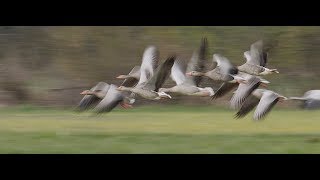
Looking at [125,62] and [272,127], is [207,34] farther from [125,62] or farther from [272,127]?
[272,127]

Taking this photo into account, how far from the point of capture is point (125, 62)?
12.9m

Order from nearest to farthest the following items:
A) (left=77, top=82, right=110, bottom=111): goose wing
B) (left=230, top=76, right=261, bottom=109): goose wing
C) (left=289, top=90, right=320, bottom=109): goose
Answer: (left=230, top=76, right=261, bottom=109): goose wing → (left=77, top=82, right=110, bottom=111): goose wing → (left=289, top=90, right=320, bottom=109): goose

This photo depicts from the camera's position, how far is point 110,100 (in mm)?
10250

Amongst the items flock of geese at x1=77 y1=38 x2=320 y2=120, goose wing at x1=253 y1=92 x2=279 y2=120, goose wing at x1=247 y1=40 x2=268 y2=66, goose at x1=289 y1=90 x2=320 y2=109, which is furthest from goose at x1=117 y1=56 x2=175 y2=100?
goose at x1=289 y1=90 x2=320 y2=109

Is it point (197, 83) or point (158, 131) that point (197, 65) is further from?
point (158, 131)

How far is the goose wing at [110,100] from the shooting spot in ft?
33.2

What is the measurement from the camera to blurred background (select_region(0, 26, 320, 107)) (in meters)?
12.6

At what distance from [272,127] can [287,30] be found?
2882 mm

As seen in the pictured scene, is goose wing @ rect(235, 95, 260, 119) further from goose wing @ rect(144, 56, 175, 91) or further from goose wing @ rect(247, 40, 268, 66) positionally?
goose wing @ rect(144, 56, 175, 91)

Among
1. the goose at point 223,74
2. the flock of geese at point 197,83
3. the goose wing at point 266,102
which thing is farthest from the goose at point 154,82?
the goose wing at point 266,102

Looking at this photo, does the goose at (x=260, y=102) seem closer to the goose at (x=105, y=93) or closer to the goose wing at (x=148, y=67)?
the goose wing at (x=148, y=67)

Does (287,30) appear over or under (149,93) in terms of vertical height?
over

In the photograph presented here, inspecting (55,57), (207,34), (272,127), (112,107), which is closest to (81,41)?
(55,57)

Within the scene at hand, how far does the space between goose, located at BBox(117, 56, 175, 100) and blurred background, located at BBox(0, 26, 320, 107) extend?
2.72 m
